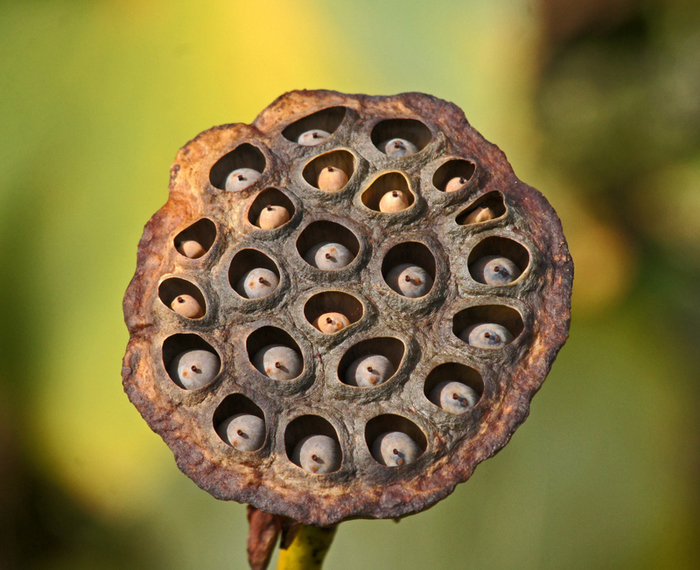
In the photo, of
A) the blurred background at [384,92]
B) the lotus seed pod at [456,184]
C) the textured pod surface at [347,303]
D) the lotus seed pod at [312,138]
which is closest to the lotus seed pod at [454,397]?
the textured pod surface at [347,303]

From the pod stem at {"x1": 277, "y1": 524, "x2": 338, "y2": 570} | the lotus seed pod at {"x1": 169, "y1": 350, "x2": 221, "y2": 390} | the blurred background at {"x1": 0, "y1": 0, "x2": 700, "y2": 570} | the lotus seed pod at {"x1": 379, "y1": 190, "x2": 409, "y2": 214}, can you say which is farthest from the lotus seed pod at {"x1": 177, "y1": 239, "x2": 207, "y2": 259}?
the blurred background at {"x1": 0, "y1": 0, "x2": 700, "y2": 570}

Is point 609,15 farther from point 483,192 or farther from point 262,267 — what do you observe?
point 262,267

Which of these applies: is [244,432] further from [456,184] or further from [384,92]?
[384,92]

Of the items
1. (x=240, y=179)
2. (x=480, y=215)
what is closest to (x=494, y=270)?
(x=480, y=215)

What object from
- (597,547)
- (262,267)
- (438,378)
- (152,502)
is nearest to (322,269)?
(262,267)

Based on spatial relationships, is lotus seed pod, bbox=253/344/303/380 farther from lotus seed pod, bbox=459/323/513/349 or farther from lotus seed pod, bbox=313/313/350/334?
lotus seed pod, bbox=459/323/513/349
